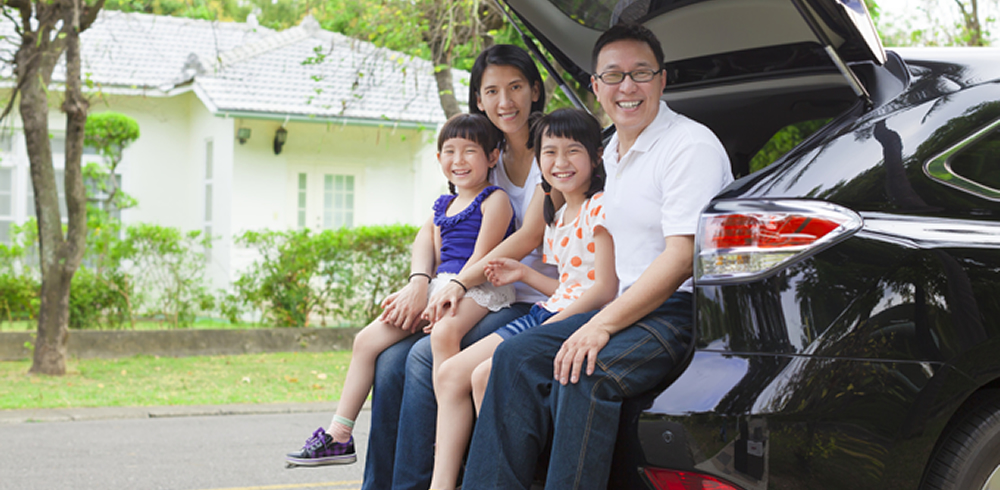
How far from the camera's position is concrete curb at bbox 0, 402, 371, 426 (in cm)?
722

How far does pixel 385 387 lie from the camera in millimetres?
3475

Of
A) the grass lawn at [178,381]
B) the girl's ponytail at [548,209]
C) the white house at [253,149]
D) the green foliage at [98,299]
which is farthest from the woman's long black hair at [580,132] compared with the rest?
the white house at [253,149]

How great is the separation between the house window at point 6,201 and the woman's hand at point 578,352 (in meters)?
14.0

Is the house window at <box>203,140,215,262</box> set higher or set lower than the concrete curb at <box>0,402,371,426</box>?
higher

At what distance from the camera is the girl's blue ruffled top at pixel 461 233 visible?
363cm

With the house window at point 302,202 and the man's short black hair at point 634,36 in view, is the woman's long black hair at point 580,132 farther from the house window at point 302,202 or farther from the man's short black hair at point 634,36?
the house window at point 302,202

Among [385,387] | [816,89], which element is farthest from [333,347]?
[816,89]

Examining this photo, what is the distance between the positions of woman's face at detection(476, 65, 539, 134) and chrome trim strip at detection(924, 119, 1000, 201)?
6.00ft

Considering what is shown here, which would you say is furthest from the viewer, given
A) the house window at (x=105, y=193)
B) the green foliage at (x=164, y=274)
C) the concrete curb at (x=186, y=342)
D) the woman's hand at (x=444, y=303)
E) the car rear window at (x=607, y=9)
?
the house window at (x=105, y=193)

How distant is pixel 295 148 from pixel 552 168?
1259 cm

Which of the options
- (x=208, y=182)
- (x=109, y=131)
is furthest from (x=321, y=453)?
(x=208, y=182)

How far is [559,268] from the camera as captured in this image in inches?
129

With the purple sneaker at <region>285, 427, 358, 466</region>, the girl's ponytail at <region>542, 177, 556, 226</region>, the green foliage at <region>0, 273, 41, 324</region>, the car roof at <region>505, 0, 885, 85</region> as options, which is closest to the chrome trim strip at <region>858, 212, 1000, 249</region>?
the car roof at <region>505, 0, 885, 85</region>

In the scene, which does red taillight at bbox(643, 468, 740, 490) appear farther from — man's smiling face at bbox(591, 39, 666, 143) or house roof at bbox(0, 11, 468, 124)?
house roof at bbox(0, 11, 468, 124)
